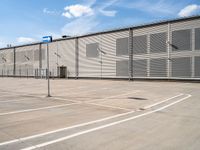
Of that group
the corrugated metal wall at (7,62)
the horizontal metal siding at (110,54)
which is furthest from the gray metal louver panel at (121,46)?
the corrugated metal wall at (7,62)

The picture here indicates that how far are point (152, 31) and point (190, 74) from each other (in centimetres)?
871

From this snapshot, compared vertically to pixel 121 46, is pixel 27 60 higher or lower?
lower

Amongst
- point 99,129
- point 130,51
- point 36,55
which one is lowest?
point 99,129

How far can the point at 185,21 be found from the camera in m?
32.1

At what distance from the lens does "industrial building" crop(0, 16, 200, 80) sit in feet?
104

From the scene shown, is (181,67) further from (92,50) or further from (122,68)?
(92,50)

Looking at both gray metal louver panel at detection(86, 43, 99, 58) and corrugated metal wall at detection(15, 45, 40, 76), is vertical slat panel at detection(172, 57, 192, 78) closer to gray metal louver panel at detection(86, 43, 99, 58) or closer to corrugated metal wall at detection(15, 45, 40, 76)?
gray metal louver panel at detection(86, 43, 99, 58)

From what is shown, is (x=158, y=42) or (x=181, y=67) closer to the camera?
(x=181, y=67)

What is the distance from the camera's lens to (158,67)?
34438mm

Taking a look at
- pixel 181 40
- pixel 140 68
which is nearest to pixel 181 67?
pixel 181 40

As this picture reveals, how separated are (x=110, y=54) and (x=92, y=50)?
15.3ft

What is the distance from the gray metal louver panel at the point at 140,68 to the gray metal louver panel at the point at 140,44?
1536 millimetres

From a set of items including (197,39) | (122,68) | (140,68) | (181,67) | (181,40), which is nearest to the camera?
A: (197,39)

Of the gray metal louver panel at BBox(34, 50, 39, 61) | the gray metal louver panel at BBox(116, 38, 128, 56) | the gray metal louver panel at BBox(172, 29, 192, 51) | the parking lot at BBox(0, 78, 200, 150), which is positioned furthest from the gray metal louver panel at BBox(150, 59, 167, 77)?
the gray metal louver panel at BBox(34, 50, 39, 61)
